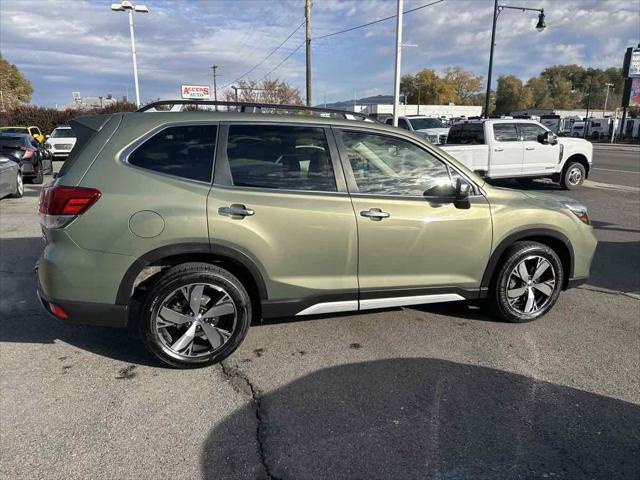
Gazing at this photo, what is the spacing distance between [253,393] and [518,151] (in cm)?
1108

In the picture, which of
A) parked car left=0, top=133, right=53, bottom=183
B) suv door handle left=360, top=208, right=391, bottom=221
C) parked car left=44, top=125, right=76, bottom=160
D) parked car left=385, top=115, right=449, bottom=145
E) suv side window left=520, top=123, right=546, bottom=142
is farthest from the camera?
parked car left=44, top=125, right=76, bottom=160

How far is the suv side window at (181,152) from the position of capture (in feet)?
10.8

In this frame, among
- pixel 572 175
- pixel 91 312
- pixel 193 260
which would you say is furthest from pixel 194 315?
pixel 572 175

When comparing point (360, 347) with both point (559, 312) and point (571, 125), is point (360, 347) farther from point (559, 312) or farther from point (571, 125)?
point (571, 125)

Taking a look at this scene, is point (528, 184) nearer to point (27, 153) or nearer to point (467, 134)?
point (467, 134)

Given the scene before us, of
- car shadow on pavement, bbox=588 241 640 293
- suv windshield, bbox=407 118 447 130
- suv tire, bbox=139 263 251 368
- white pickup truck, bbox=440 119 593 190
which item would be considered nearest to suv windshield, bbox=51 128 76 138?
suv windshield, bbox=407 118 447 130

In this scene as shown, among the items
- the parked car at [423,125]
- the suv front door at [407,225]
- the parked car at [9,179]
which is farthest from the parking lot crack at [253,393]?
the parked car at [423,125]

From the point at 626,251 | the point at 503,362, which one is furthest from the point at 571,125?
the point at 503,362

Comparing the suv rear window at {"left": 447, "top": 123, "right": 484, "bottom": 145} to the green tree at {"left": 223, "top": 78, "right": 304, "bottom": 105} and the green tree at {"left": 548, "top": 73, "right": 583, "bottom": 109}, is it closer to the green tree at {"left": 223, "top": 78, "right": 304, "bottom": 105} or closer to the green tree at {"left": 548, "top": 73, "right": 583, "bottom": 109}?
the green tree at {"left": 223, "top": 78, "right": 304, "bottom": 105}

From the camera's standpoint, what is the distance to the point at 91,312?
3.25 metres

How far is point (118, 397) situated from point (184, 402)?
45 centimetres

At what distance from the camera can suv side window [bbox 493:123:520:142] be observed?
12.1 m

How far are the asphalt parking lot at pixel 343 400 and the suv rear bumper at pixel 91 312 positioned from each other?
1.37 ft

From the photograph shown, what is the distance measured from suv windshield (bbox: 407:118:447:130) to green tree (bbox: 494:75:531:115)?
98.8 metres
